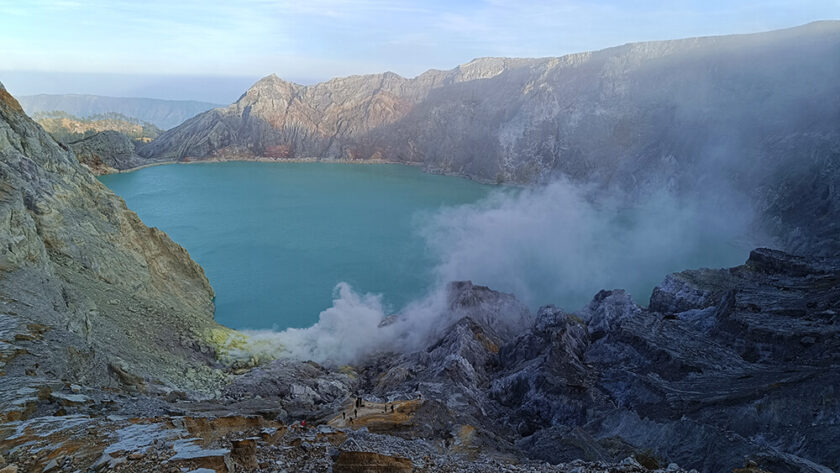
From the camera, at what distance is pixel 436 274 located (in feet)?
105

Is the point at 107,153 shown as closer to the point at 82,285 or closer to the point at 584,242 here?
the point at 82,285

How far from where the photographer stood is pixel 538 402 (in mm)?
13195

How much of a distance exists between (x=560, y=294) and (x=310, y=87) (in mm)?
85533

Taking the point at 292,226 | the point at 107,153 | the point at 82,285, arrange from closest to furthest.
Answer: the point at 82,285, the point at 292,226, the point at 107,153

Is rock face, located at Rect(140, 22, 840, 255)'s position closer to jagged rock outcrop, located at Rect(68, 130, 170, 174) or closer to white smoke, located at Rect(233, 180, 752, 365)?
white smoke, located at Rect(233, 180, 752, 365)

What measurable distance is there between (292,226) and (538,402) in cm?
3549

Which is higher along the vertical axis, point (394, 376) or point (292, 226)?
point (292, 226)

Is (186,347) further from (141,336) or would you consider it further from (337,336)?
(337,336)

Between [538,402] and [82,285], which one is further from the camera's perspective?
[82,285]

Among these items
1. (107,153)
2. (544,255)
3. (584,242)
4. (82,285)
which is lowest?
(544,255)

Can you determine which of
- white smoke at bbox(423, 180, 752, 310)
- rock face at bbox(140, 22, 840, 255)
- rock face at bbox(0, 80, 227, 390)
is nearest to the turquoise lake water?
white smoke at bbox(423, 180, 752, 310)

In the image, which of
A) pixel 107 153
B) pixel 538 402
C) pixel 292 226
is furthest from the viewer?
pixel 107 153

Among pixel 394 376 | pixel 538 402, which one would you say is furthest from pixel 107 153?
pixel 538 402

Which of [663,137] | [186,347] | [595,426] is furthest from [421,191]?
[595,426]
